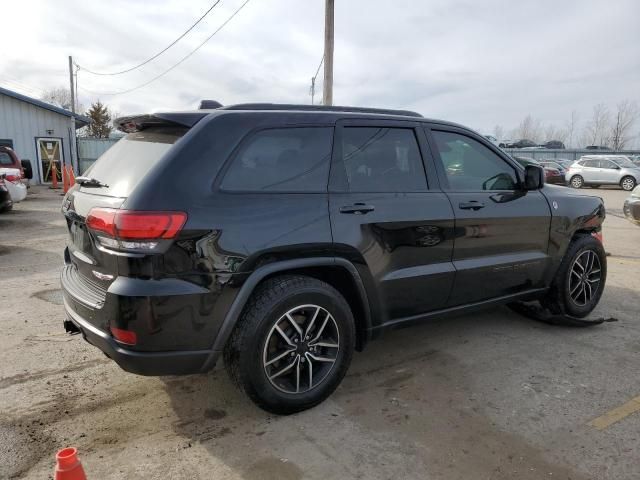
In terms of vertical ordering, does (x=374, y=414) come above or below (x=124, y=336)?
below

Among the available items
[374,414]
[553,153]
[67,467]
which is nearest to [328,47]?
[374,414]

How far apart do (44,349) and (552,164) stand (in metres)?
29.0

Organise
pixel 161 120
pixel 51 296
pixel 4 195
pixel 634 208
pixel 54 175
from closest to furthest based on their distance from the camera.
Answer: pixel 161 120 < pixel 51 296 < pixel 634 208 < pixel 4 195 < pixel 54 175

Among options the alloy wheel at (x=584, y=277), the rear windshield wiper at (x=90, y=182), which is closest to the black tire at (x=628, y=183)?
the alloy wheel at (x=584, y=277)

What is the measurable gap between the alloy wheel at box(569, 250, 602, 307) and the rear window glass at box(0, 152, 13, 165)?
14.4 m

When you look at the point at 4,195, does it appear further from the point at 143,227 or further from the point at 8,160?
the point at 143,227

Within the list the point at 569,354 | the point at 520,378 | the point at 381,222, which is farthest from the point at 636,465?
the point at 381,222

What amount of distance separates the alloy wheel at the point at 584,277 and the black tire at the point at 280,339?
2.71 metres

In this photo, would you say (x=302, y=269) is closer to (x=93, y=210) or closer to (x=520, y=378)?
(x=93, y=210)

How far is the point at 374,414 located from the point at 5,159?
46.7 ft

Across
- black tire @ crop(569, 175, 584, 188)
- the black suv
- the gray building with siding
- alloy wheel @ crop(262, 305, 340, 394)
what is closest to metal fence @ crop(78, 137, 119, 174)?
the gray building with siding

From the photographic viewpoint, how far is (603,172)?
81.1ft

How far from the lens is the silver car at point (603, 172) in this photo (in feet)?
79.0

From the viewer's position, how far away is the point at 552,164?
91.8 ft
